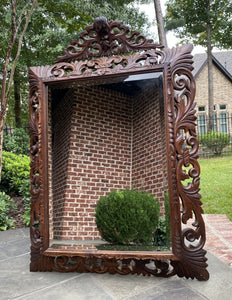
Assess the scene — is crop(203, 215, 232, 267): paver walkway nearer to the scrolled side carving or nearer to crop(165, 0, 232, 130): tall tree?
the scrolled side carving

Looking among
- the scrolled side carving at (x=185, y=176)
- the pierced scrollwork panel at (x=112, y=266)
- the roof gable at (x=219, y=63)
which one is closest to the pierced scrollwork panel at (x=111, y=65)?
the scrolled side carving at (x=185, y=176)

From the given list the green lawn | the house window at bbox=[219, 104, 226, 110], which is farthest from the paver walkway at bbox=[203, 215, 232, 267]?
the house window at bbox=[219, 104, 226, 110]

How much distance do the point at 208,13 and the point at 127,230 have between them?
1394 cm

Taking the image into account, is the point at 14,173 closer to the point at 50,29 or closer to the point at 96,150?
the point at 96,150

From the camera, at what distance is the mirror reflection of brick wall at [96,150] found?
7.18ft

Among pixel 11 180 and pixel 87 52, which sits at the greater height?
pixel 87 52

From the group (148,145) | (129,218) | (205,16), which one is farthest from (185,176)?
(205,16)

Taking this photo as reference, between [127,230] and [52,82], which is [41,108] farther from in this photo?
[127,230]

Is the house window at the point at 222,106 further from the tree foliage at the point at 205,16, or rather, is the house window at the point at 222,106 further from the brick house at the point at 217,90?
the tree foliage at the point at 205,16

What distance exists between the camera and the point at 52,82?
233 cm

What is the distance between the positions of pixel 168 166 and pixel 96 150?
27.3 inches

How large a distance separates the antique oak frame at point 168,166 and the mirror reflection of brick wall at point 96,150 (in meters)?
0.11

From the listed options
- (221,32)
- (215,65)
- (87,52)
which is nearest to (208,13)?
(221,32)

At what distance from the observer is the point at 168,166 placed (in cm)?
205
